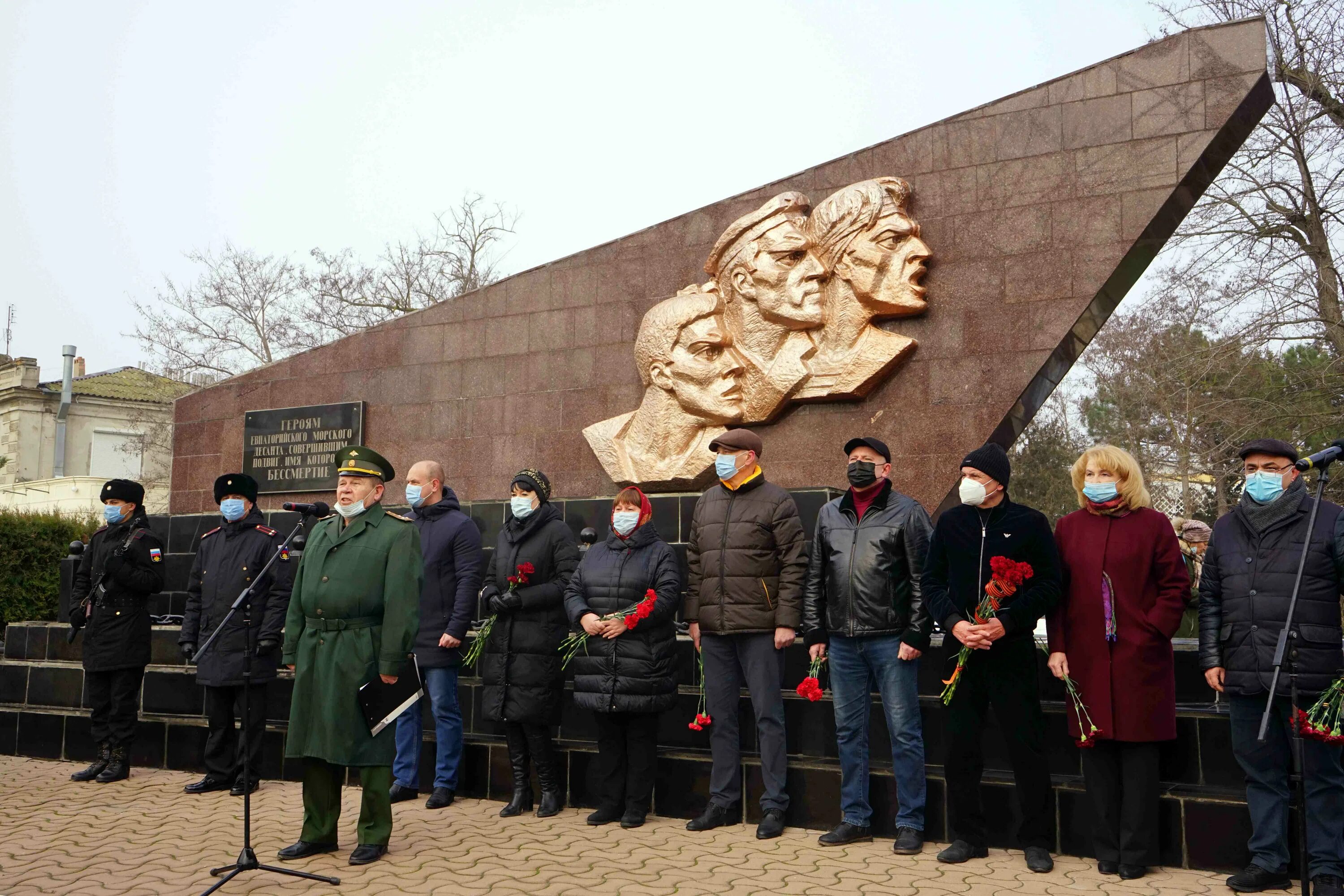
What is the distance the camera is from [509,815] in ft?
18.9

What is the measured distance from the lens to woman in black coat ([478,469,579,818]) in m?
5.75

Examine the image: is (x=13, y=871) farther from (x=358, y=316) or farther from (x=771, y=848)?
(x=358, y=316)

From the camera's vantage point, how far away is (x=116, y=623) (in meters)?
6.88

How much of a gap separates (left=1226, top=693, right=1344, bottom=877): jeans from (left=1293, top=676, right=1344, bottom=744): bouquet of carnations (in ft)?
0.28

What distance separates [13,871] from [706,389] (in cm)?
505

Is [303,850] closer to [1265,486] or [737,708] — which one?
[737,708]

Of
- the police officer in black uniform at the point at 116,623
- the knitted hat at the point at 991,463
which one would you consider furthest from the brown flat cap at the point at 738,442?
the police officer in black uniform at the point at 116,623

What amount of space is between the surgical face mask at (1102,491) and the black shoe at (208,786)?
4.88m

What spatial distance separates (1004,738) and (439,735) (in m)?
2.90

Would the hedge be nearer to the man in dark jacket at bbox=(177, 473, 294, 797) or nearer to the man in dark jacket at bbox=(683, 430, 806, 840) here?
the man in dark jacket at bbox=(177, 473, 294, 797)

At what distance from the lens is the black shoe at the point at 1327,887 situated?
4.07 metres

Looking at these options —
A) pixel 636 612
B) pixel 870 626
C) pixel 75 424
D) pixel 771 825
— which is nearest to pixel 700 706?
pixel 636 612

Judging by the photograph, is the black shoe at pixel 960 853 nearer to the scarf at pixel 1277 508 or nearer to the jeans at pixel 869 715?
the jeans at pixel 869 715

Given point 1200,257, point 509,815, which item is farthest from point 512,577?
point 1200,257
